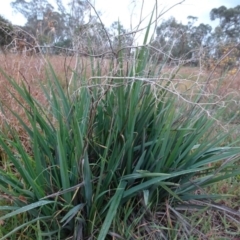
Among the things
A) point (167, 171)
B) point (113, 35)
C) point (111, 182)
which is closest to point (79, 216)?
point (111, 182)

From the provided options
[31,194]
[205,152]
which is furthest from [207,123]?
[31,194]

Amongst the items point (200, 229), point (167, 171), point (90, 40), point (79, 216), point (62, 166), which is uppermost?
point (90, 40)

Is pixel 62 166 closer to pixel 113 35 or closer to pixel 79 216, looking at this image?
pixel 79 216

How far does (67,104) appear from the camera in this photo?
1.76 m

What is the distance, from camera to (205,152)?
1.78 metres

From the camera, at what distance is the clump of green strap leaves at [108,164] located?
1.44 m

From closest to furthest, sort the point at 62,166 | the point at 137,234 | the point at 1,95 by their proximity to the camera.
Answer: the point at 62,166 < the point at 137,234 < the point at 1,95

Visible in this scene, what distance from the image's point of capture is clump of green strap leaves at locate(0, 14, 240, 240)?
4.71 feet

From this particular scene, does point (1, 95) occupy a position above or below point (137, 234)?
above

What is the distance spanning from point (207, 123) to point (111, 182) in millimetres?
652

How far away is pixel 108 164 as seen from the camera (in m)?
1.53

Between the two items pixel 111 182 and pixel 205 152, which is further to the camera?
pixel 205 152

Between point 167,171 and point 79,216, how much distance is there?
498mm

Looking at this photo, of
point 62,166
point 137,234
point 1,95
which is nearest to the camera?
point 62,166
